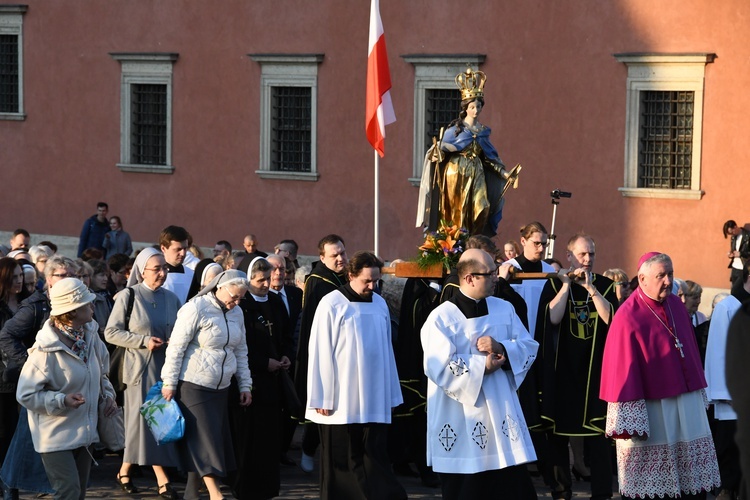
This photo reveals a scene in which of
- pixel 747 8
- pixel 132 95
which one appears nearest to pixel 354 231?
pixel 132 95

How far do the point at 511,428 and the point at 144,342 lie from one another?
3.08 m

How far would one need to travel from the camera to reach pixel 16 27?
31141mm

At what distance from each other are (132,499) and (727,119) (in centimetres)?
1341

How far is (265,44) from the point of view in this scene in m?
27.7

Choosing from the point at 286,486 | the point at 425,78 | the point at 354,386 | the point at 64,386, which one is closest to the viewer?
the point at 64,386

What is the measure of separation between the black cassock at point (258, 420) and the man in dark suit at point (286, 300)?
2.19 ft

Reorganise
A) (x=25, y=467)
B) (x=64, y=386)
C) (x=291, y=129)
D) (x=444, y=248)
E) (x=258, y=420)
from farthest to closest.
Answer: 1. (x=291, y=129)
2. (x=444, y=248)
3. (x=258, y=420)
4. (x=25, y=467)
5. (x=64, y=386)

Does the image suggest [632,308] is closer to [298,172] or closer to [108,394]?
[108,394]

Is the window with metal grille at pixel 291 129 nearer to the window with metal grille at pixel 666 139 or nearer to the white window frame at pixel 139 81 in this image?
the white window frame at pixel 139 81

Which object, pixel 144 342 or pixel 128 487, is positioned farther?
pixel 128 487

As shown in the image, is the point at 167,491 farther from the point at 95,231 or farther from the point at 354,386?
the point at 95,231

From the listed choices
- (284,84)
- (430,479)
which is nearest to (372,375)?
(430,479)

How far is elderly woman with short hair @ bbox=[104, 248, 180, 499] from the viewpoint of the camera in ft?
36.5

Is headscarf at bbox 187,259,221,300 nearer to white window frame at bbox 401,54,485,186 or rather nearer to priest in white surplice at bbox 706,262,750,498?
priest in white surplice at bbox 706,262,750,498
